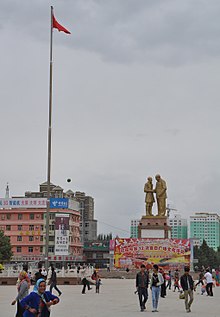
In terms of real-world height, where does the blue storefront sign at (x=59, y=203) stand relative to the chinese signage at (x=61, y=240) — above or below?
above

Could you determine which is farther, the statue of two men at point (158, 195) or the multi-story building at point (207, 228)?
the multi-story building at point (207, 228)

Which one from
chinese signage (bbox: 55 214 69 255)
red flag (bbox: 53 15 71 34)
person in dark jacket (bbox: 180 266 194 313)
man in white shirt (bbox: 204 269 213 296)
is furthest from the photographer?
chinese signage (bbox: 55 214 69 255)

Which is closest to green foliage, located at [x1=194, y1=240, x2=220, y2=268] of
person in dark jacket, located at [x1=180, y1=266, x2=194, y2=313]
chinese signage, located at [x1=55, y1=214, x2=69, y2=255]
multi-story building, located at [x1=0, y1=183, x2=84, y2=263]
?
multi-story building, located at [x1=0, y1=183, x2=84, y2=263]

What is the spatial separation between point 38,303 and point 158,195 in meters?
41.9

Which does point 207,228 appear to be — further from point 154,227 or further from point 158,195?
point 154,227

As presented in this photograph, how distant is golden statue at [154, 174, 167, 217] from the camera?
4984cm

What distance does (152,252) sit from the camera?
47.8 m

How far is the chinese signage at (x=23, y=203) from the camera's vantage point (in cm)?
7638

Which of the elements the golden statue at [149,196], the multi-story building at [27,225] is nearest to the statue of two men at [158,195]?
the golden statue at [149,196]

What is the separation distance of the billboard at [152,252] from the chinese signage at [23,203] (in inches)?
1123

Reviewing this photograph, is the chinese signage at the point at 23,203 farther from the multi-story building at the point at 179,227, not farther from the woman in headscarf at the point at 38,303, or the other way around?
the multi-story building at the point at 179,227

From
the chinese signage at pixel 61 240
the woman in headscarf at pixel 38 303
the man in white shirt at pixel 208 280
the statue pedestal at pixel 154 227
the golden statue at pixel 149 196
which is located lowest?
the man in white shirt at pixel 208 280

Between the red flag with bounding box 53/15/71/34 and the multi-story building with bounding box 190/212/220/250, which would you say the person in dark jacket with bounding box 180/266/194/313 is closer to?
the red flag with bounding box 53/15/71/34

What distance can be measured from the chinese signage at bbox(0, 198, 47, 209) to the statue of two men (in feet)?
92.7
